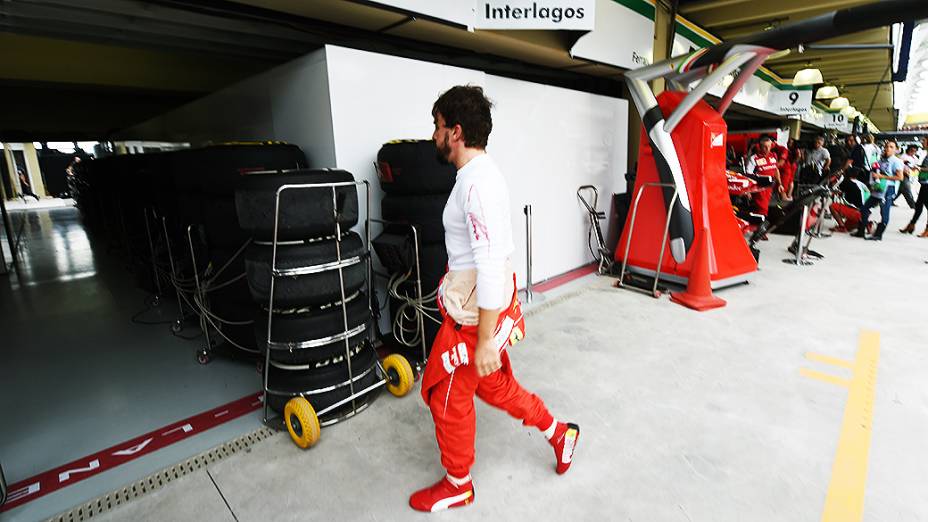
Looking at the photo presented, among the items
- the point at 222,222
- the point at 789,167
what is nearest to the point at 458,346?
the point at 222,222

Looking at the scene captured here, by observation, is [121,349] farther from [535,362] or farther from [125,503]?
[535,362]

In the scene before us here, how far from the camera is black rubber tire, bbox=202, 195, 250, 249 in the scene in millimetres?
2814

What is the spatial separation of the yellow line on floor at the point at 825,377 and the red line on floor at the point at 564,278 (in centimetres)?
217

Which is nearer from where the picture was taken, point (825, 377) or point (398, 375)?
point (398, 375)

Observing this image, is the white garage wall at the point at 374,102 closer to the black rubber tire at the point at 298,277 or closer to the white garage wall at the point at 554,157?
the white garage wall at the point at 554,157

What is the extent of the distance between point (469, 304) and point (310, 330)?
3.27 ft

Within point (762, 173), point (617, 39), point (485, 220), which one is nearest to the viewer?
point (485, 220)

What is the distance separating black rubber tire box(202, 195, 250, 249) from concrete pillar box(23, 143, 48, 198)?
81.8ft

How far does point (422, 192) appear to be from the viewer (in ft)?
8.78

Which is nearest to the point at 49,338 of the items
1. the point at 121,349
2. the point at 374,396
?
the point at 121,349

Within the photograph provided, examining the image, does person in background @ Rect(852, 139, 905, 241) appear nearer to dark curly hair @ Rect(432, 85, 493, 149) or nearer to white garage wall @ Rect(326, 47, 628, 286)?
white garage wall @ Rect(326, 47, 628, 286)

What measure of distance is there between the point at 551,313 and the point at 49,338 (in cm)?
402

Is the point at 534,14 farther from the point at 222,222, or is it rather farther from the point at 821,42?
the point at 821,42

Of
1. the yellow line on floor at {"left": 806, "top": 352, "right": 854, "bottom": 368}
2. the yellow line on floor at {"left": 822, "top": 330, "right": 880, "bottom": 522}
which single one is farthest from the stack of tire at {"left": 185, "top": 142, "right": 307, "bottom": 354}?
the yellow line on floor at {"left": 806, "top": 352, "right": 854, "bottom": 368}
